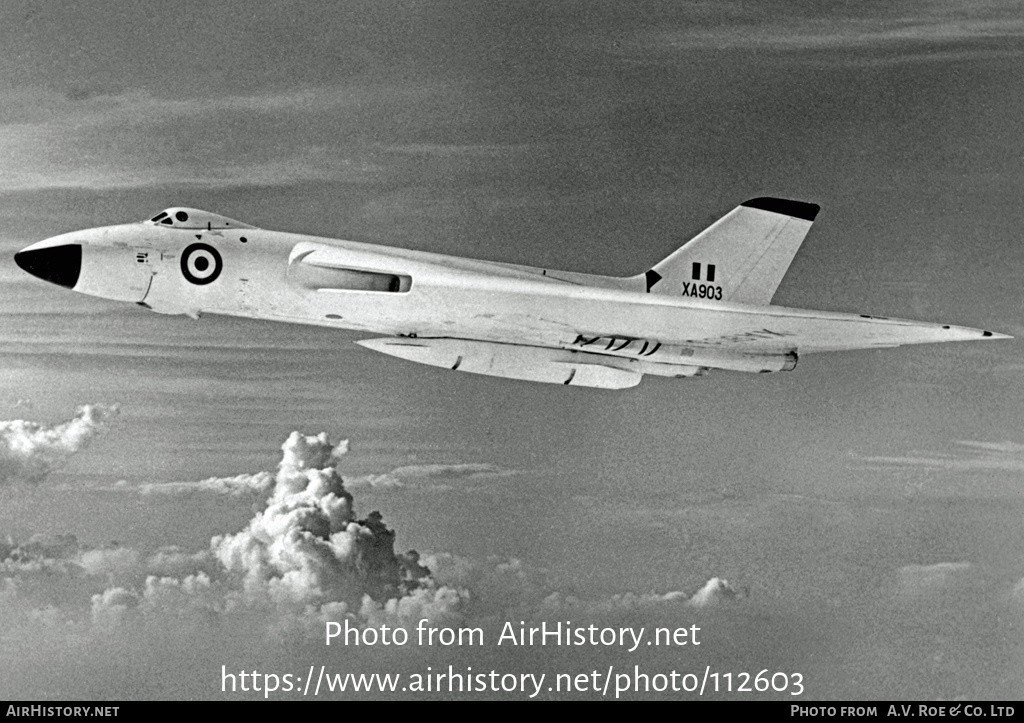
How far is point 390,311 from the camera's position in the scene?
993 centimetres

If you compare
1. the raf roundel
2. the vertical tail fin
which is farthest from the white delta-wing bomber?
the vertical tail fin

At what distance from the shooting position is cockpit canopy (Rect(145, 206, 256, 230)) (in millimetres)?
9742

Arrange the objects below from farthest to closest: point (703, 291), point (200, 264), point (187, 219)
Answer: point (703, 291) < point (187, 219) < point (200, 264)

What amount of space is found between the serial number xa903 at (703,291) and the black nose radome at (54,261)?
6049 millimetres

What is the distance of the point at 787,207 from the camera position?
1215 cm

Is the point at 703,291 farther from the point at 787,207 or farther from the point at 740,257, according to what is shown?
the point at 787,207

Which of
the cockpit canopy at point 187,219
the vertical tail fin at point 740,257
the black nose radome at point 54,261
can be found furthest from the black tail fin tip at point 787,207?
the black nose radome at point 54,261

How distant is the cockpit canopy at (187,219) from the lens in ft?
32.0

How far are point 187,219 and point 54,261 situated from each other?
1.19 metres

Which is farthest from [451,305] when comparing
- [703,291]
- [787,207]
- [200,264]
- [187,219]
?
[787,207]

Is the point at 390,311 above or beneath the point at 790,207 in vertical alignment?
beneath
